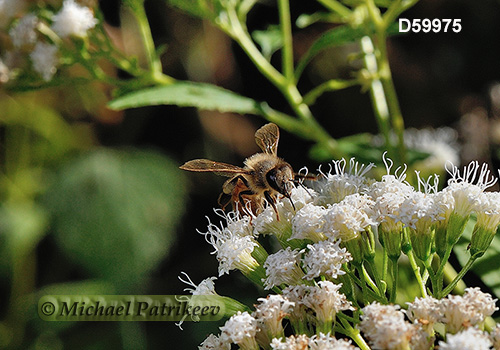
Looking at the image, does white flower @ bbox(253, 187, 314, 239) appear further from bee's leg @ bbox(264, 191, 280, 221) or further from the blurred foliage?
the blurred foliage

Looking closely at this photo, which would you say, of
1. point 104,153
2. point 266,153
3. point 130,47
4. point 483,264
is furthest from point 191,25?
point 483,264

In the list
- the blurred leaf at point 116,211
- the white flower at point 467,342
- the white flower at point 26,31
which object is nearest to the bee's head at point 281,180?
the white flower at point 467,342

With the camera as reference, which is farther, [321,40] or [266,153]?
[321,40]

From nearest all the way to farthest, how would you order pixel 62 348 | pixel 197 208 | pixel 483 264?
pixel 483 264, pixel 62 348, pixel 197 208

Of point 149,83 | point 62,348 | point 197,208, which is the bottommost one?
point 62,348

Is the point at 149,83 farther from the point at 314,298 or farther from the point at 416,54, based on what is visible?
the point at 416,54

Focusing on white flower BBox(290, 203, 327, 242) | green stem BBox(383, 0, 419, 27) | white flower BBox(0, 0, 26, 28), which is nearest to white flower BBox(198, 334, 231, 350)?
white flower BBox(290, 203, 327, 242)

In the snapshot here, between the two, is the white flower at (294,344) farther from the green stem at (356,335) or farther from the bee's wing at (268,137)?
the bee's wing at (268,137)

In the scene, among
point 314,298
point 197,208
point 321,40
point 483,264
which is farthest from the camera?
point 197,208
